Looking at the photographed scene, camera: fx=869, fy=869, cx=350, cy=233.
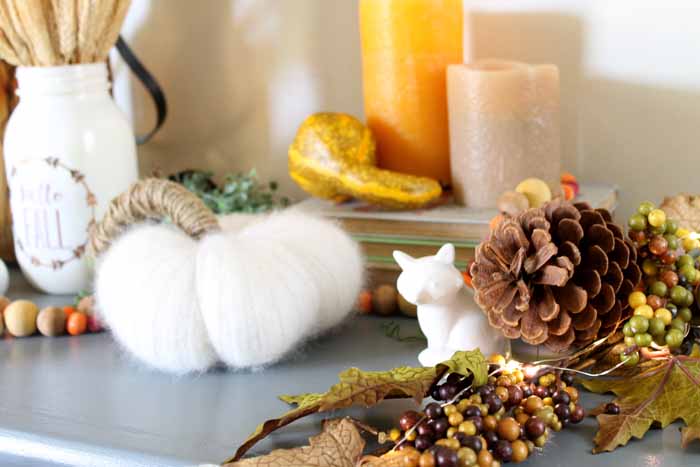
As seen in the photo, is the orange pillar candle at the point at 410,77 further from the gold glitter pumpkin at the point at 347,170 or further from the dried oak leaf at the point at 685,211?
the dried oak leaf at the point at 685,211

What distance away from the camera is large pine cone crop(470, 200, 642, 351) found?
0.51 m

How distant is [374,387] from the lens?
0.46 m

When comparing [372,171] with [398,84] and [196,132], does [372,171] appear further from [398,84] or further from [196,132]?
[196,132]

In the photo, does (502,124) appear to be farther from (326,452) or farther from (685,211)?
(326,452)

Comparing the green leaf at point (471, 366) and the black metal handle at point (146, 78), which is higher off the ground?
the black metal handle at point (146, 78)

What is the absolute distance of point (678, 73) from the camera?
740mm

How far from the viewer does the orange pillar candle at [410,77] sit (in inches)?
29.1

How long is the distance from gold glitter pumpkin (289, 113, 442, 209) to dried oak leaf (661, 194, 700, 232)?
18 centimetres

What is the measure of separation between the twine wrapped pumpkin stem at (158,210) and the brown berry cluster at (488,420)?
0.80ft

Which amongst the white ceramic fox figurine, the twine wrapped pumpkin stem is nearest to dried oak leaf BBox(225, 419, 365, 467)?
the white ceramic fox figurine

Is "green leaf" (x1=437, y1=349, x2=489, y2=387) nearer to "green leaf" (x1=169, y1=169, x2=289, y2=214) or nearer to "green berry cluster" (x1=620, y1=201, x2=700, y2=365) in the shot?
"green berry cluster" (x1=620, y1=201, x2=700, y2=365)

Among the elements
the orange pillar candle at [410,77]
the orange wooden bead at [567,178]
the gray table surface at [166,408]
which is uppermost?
the orange pillar candle at [410,77]

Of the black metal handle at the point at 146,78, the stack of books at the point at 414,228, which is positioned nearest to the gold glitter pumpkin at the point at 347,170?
the stack of books at the point at 414,228

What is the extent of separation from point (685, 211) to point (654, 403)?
0.21 m
